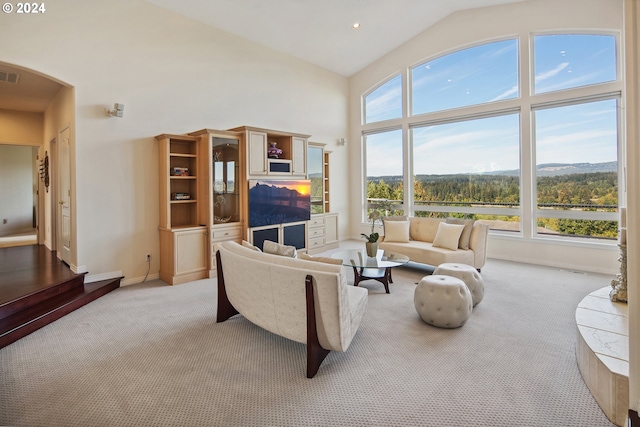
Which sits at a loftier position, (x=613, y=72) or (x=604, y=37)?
(x=604, y=37)

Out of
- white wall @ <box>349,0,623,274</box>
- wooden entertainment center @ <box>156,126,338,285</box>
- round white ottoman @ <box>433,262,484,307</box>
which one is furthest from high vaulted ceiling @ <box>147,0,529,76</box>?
round white ottoman @ <box>433,262,484,307</box>

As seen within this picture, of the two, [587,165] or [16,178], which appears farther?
[16,178]

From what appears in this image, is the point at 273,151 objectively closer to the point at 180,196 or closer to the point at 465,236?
the point at 180,196

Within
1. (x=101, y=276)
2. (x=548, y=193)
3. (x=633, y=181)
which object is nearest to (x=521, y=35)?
(x=548, y=193)

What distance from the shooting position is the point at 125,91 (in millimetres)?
4555

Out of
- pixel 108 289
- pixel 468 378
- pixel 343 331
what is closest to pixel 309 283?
pixel 343 331

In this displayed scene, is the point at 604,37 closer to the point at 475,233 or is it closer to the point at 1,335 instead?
the point at 475,233

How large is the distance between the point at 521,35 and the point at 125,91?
6.44 meters

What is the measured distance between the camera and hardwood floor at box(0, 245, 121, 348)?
3080 millimetres

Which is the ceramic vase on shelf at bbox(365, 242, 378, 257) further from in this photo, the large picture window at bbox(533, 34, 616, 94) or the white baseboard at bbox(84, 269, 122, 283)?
the large picture window at bbox(533, 34, 616, 94)

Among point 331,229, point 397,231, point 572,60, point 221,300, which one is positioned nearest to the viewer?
point 221,300

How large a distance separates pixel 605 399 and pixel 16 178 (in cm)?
1133

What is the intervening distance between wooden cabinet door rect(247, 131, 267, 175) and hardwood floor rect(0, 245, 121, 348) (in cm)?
252

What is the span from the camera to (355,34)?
6.31 m
